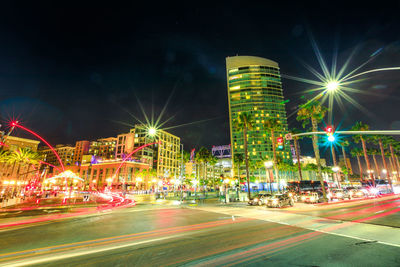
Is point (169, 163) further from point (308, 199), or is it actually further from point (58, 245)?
point (58, 245)

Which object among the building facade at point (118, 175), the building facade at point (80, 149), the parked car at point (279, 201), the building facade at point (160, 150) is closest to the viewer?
the parked car at point (279, 201)

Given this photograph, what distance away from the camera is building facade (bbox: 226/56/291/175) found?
12362cm

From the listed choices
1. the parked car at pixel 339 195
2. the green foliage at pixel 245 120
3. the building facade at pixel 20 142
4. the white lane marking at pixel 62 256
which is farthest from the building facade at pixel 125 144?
the white lane marking at pixel 62 256

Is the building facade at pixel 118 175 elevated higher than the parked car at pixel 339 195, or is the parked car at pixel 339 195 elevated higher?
the building facade at pixel 118 175

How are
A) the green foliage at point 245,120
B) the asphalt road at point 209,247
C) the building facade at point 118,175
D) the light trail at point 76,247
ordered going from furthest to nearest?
the building facade at point 118,175 → the green foliage at point 245,120 → the light trail at point 76,247 → the asphalt road at point 209,247

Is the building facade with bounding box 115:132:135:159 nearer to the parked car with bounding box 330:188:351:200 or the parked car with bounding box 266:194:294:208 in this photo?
the parked car with bounding box 330:188:351:200

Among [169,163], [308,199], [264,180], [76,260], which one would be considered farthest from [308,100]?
[169,163]


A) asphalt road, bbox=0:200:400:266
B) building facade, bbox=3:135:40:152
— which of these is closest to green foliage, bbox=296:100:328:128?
asphalt road, bbox=0:200:400:266

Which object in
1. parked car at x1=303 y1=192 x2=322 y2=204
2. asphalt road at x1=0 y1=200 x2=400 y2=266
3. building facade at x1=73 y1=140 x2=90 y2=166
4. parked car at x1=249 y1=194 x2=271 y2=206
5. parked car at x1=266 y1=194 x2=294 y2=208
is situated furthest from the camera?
building facade at x1=73 y1=140 x2=90 y2=166

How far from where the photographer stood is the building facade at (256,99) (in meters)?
124

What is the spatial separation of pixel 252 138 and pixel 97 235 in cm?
12099

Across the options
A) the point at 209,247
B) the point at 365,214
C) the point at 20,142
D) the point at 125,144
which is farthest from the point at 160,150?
the point at 209,247

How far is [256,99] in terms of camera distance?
13350cm

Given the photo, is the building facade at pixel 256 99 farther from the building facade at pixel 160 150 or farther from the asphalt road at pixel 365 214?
the asphalt road at pixel 365 214
